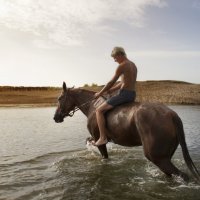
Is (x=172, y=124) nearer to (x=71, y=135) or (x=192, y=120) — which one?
(x=71, y=135)

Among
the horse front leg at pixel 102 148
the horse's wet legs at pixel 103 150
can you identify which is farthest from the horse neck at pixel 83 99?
the horse's wet legs at pixel 103 150

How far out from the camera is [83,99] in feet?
33.9

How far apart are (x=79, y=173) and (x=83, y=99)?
87.1 inches

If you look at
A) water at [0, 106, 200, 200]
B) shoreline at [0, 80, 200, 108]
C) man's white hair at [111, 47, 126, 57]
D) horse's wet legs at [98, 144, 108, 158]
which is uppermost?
man's white hair at [111, 47, 126, 57]

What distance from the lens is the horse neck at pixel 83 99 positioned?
10.2m

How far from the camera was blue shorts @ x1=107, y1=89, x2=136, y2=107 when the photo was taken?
8.43 metres

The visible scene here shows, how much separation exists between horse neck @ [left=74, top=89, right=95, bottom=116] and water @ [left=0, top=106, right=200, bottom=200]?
150 cm

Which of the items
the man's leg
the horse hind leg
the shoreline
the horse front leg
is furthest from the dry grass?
the horse hind leg

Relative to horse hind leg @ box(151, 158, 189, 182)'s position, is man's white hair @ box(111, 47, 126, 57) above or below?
above

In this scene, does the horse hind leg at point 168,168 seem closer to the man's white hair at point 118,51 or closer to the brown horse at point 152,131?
the brown horse at point 152,131

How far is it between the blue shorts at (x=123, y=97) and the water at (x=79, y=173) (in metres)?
1.73

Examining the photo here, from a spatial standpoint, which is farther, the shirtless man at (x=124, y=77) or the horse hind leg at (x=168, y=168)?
the shirtless man at (x=124, y=77)

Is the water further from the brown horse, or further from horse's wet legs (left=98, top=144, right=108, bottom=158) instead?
the brown horse

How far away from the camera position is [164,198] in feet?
22.7
